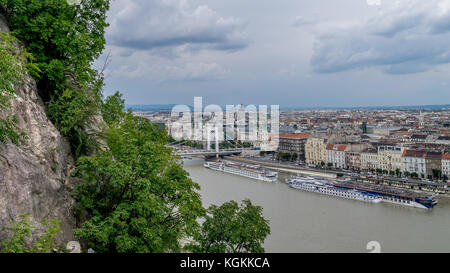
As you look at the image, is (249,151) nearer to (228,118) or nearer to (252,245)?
(228,118)

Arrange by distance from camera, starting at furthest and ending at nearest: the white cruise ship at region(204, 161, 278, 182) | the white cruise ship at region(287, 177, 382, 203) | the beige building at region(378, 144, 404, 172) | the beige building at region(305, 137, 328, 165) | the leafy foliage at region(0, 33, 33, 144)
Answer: the beige building at region(305, 137, 328, 165) < the beige building at region(378, 144, 404, 172) < the white cruise ship at region(204, 161, 278, 182) < the white cruise ship at region(287, 177, 382, 203) < the leafy foliage at region(0, 33, 33, 144)

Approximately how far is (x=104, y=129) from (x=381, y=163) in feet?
48.2

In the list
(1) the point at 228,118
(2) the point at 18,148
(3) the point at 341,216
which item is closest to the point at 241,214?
(2) the point at 18,148

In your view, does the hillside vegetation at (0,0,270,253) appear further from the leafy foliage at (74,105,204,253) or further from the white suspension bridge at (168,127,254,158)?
the white suspension bridge at (168,127,254,158)

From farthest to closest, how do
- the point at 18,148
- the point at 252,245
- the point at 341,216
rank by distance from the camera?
the point at 341,216 → the point at 252,245 → the point at 18,148

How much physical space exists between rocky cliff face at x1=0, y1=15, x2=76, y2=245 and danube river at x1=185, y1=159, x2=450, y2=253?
4.01 meters

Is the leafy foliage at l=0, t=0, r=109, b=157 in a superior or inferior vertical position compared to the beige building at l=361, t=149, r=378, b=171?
superior

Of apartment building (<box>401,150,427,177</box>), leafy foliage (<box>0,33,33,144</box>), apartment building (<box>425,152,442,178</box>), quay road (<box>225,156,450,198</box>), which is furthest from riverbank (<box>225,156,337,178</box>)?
leafy foliage (<box>0,33,33,144</box>)

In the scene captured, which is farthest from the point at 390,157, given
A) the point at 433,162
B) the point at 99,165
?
the point at 99,165

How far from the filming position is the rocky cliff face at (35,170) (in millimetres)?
1828

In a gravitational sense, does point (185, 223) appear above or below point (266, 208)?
above

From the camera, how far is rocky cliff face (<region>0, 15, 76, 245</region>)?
6.00ft
